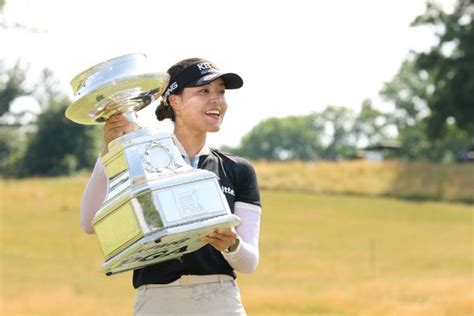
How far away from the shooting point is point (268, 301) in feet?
73.2

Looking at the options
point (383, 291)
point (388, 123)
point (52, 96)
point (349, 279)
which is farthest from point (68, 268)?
point (388, 123)

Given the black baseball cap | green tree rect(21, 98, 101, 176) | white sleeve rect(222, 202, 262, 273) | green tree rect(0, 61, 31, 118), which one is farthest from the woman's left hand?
green tree rect(21, 98, 101, 176)

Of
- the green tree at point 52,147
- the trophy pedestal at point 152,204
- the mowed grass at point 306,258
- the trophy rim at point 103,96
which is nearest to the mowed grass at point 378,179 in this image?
the mowed grass at point 306,258

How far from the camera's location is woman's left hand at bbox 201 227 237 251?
12.9ft

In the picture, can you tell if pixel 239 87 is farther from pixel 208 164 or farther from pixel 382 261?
pixel 382 261

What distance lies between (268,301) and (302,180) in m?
41.2

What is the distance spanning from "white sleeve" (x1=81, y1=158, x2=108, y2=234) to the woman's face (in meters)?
0.43

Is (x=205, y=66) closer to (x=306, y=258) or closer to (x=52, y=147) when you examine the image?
(x=306, y=258)

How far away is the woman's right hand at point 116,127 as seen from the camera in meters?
4.37

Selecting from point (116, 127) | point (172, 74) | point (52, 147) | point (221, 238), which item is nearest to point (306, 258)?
point (172, 74)

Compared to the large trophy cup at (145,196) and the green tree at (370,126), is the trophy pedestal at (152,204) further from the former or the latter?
the green tree at (370,126)

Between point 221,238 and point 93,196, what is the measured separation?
0.72 m

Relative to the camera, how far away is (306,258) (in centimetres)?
3875

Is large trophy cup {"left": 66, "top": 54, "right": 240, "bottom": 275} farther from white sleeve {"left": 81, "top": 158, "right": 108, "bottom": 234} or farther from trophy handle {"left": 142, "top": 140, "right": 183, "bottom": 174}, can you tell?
white sleeve {"left": 81, "top": 158, "right": 108, "bottom": 234}
